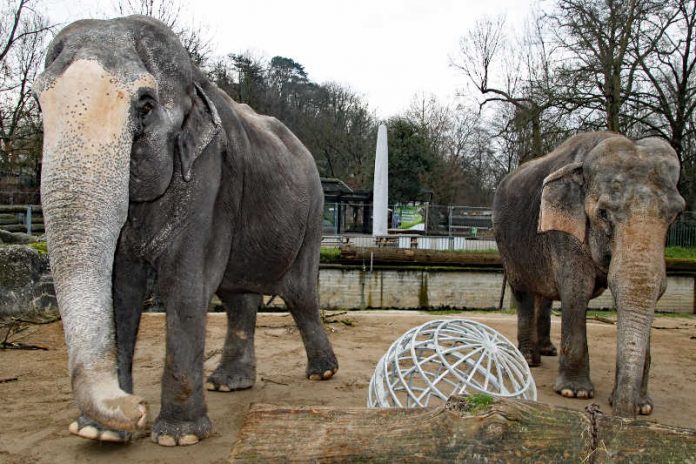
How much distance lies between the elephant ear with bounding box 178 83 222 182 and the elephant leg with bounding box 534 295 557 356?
4138 mm

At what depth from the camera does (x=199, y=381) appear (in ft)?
12.1

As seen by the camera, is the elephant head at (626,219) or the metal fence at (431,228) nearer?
the elephant head at (626,219)

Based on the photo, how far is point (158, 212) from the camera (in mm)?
3518

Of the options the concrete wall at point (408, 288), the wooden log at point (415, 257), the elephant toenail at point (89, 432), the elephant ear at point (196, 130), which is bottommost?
the concrete wall at point (408, 288)

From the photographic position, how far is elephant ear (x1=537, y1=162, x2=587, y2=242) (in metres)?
5.00

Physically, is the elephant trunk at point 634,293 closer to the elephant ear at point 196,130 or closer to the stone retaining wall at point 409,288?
the elephant ear at point 196,130

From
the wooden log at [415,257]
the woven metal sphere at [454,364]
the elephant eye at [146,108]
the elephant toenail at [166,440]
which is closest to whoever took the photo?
the elephant eye at [146,108]

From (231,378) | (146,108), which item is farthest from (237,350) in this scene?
(146,108)

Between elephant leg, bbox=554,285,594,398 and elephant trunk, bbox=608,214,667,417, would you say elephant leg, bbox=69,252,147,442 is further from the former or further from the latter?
elephant leg, bbox=554,285,594,398

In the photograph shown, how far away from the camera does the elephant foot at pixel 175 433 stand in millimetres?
3562

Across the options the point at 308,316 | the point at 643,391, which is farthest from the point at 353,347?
the point at 643,391

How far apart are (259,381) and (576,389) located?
8.32 ft

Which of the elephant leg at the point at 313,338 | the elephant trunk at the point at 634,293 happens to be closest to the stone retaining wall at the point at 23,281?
the elephant leg at the point at 313,338

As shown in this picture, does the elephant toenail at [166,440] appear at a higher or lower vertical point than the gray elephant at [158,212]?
lower
